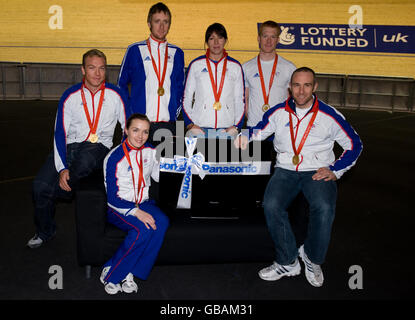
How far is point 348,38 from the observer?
14.4m

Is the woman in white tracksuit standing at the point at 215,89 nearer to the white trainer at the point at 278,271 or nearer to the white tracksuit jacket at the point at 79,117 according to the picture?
the white tracksuit jacket at the point at 79,117

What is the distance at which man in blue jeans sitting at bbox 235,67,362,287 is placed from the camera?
2.84 meters

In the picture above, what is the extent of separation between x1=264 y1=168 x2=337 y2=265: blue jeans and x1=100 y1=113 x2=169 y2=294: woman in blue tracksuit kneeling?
0.78 meters

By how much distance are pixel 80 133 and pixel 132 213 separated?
0.96m

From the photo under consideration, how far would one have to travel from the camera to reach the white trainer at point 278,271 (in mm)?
2943

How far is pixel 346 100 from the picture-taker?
15.0 metres

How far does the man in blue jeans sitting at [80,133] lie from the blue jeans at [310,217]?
1.42 m

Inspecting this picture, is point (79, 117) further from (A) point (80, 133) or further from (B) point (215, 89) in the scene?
(B) point (215, 89)

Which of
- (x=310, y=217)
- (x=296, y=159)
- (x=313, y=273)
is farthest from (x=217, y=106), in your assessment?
(x=313, y=273)

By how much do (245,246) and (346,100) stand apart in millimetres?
13345

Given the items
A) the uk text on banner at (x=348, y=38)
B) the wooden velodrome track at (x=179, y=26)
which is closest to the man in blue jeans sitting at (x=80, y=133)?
the wooden velodrome track at (x=179, y=26)

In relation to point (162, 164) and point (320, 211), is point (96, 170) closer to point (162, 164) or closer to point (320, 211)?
point (162, 164)

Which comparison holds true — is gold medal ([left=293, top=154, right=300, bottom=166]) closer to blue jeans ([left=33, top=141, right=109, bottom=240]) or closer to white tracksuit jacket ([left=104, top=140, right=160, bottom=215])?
white tracksuit jacket ([left=104, top=140, right=160, bottom=215])

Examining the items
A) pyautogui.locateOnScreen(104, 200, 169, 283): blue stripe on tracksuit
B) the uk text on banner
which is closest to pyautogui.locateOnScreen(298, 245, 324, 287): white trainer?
pyautogui.locateOnScreen(104, 200, 169, 283): blue stripe on tracksuit
